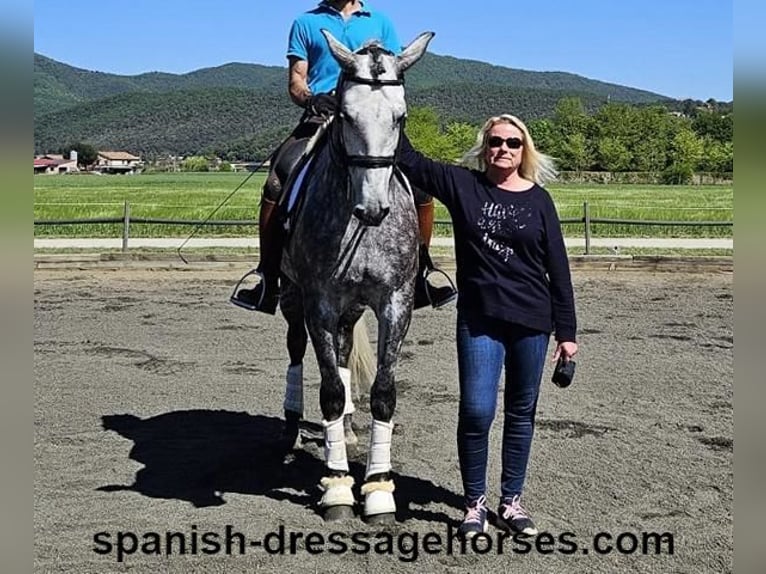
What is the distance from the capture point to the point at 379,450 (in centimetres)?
453

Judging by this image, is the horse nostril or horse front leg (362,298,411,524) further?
horse front leg (362,298,411,524)

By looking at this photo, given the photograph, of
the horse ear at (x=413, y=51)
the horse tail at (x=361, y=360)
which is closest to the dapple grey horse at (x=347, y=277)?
the horse ear at (x=413, y=51)

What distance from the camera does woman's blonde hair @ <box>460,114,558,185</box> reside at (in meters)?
4.14

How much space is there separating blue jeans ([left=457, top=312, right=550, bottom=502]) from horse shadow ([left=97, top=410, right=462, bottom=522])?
0.47 m

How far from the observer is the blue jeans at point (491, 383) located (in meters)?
4.11

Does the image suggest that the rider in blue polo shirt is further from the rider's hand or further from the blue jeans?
the blue jeans

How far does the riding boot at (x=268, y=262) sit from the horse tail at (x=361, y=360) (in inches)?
24.3

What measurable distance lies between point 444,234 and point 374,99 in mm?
17712

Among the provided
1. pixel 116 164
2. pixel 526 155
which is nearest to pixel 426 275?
pixel 526 155

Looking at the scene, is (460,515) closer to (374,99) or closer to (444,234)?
(374,99)

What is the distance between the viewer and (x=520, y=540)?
4.20 metres

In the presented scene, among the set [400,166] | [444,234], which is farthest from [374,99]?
[444,234]

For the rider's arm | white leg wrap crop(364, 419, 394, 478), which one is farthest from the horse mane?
white leg wrap crop(364, 419, 394, 478)

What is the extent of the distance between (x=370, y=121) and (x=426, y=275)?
1.39m
